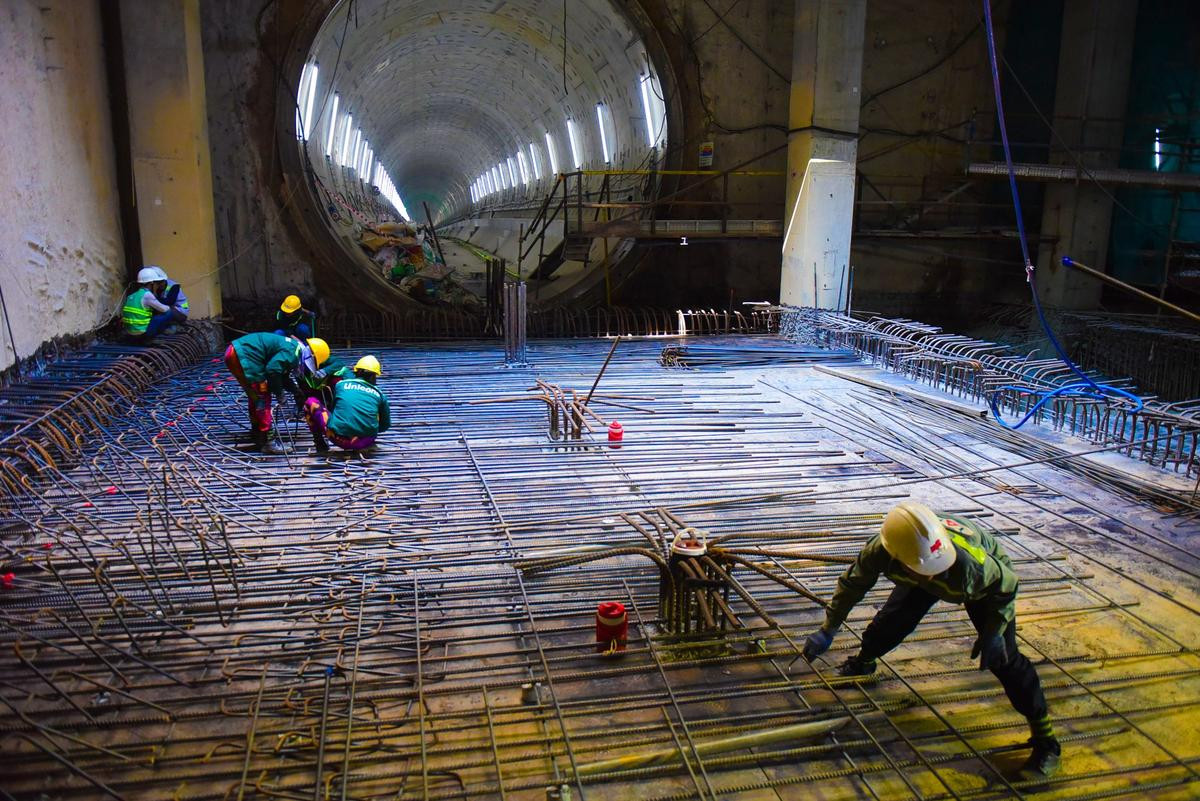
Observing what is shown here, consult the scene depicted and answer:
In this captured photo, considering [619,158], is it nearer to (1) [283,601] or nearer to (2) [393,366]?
(2) [393,366]

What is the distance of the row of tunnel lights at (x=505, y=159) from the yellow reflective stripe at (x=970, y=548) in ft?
36.2

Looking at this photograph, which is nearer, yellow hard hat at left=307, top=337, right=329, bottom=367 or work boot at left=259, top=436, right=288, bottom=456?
work boot at left=259, top=436, right=288, bottom=456

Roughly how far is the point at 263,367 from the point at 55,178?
3889 mm

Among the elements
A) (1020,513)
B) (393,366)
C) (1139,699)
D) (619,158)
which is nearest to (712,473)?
(1020,513)

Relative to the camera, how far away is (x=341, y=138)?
1816 centimetres

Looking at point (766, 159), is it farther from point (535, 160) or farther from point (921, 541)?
point (921, 541)

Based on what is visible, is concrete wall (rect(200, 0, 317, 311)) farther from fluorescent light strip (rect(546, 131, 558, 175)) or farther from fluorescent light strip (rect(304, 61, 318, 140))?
fluorescent light strip (rect(546, 131, 558, 175))

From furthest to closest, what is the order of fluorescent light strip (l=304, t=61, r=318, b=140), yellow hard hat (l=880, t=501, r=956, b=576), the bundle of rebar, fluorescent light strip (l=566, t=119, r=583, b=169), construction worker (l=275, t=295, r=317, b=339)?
fluorescent light strip (l=566, t=119, r=583, b=169) → fluorescent light strip (l=304, t=61, r=318, b=140) → the bundle of rebar → construction worker (l=275, t=295, r=317, b=339) → yellow hard hat (l=880, t=501, r=956, b=576)

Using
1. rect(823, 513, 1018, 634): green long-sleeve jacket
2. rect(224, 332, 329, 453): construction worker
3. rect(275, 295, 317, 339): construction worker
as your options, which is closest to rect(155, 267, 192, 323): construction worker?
rect(275, 295, 317, 339): construction worker

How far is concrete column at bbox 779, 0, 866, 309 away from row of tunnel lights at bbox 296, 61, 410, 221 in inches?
266

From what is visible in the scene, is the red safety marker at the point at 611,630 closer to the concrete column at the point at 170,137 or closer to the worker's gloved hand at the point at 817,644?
the worker's gloved hand at the point at 817,644

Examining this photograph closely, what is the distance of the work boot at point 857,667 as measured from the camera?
3572mm

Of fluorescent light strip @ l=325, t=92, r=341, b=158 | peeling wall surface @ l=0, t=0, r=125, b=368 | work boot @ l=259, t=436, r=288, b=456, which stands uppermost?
fluorescent light strip @ l=325, t=92, r=341, b=158

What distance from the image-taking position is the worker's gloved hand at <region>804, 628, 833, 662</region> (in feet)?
11.6
